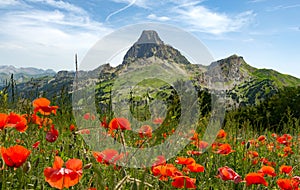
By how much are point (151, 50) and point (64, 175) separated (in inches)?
82.2

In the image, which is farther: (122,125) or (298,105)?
(298,105)

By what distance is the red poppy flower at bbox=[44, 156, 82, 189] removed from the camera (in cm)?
124

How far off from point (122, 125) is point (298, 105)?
53.8 feet

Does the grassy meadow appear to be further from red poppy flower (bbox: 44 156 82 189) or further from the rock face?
the rock face

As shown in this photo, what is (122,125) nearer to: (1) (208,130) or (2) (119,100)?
(2) (119,100)

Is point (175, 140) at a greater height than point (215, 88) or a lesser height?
lesser

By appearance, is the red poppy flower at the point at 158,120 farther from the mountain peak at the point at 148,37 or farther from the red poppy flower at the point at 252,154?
the red poppy flower at the point at 252,154

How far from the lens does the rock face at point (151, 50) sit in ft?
10.0

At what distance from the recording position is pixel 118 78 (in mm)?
3150

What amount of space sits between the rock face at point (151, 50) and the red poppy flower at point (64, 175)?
71.3 inches

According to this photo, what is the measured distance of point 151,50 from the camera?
10.6 feet

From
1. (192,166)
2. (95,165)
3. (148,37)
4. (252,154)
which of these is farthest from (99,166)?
(95,165)

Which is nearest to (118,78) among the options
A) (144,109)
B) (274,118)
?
(144,109)

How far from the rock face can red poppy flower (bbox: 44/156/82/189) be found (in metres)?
1.81
